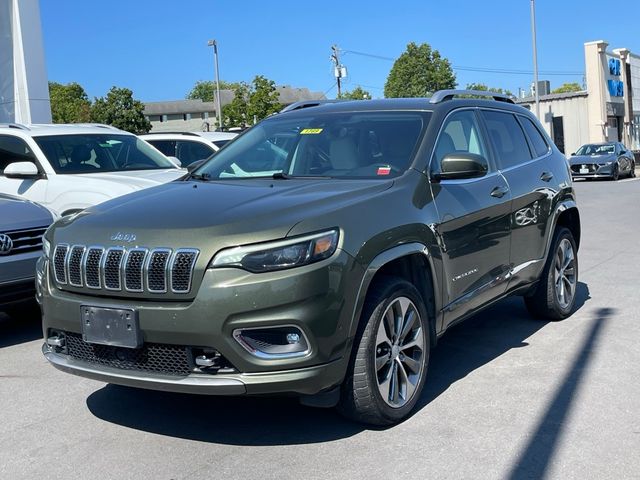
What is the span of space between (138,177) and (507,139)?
396 cm

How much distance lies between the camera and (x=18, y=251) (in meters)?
6.16

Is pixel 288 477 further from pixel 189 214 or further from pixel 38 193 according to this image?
pixel 38 193

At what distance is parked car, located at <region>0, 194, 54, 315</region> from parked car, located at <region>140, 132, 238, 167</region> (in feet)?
19.4

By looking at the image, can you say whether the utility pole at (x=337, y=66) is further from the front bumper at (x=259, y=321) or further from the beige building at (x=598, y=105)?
the front bumper at (x=259, y=321)

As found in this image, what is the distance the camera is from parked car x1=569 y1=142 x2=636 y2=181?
2739 cm

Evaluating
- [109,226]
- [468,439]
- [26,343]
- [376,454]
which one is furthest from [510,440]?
[26,343]

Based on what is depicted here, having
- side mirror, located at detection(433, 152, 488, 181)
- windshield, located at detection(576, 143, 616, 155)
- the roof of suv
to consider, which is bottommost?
windshield, located at detection(576, 143, 616, 155)

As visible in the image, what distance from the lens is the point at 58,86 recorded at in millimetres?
111125

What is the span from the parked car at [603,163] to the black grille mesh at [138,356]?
25.4 meters

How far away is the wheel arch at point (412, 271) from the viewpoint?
385 cm

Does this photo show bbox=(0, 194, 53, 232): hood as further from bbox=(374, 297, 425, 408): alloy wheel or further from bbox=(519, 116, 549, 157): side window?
bbox=(519, 116, 549, 157): side window

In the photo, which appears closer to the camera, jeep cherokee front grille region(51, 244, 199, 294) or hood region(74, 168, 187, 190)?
jeep cherokee front grille region(51, 244, 199, 294)

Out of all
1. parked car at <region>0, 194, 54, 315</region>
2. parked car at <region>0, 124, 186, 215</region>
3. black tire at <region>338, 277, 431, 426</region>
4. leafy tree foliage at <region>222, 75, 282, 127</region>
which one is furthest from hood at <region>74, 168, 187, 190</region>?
leafy tree foliage at <region>222, 75, 282, 127</region>

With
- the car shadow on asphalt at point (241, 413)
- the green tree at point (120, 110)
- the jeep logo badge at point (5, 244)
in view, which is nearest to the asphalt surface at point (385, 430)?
the car shadow on asphalt at point (241, 413)
